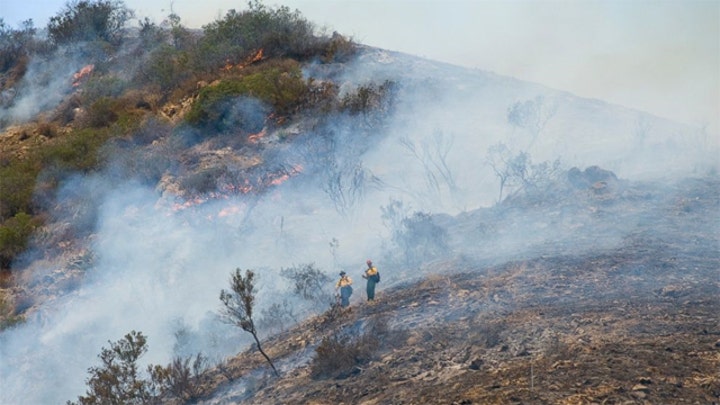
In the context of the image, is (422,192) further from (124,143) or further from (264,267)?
(124,143)

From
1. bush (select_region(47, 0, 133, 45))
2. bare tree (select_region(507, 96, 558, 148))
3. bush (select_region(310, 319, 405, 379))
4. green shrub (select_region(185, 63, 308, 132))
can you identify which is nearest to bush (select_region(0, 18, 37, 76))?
bush (select_region(47, 0, 133, 45))

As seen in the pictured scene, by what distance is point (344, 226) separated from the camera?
19281 mm

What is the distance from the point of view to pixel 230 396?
984 cm

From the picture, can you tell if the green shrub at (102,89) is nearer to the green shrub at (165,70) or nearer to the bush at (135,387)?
the green shrub at (165,70)

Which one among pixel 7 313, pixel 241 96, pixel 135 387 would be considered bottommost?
pixel 135 387

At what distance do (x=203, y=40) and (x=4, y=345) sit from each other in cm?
1728

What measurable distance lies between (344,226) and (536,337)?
1091cm

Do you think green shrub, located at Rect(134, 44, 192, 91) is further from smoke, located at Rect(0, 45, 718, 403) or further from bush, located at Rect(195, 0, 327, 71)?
smoke, located at Rect(0, 45, 718, 403)

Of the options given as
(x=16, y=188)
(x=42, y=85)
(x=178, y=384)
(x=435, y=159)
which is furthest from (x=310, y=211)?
(x=42, y=85)

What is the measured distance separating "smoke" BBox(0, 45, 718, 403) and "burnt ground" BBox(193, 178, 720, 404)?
160cm

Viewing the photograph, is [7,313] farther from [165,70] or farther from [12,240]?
[165,70]

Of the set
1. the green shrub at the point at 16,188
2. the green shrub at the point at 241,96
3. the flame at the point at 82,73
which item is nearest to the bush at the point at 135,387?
the green shrub at the point at 16,188

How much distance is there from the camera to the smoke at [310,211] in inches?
598

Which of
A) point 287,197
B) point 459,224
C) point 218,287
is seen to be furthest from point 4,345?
point 459,224
